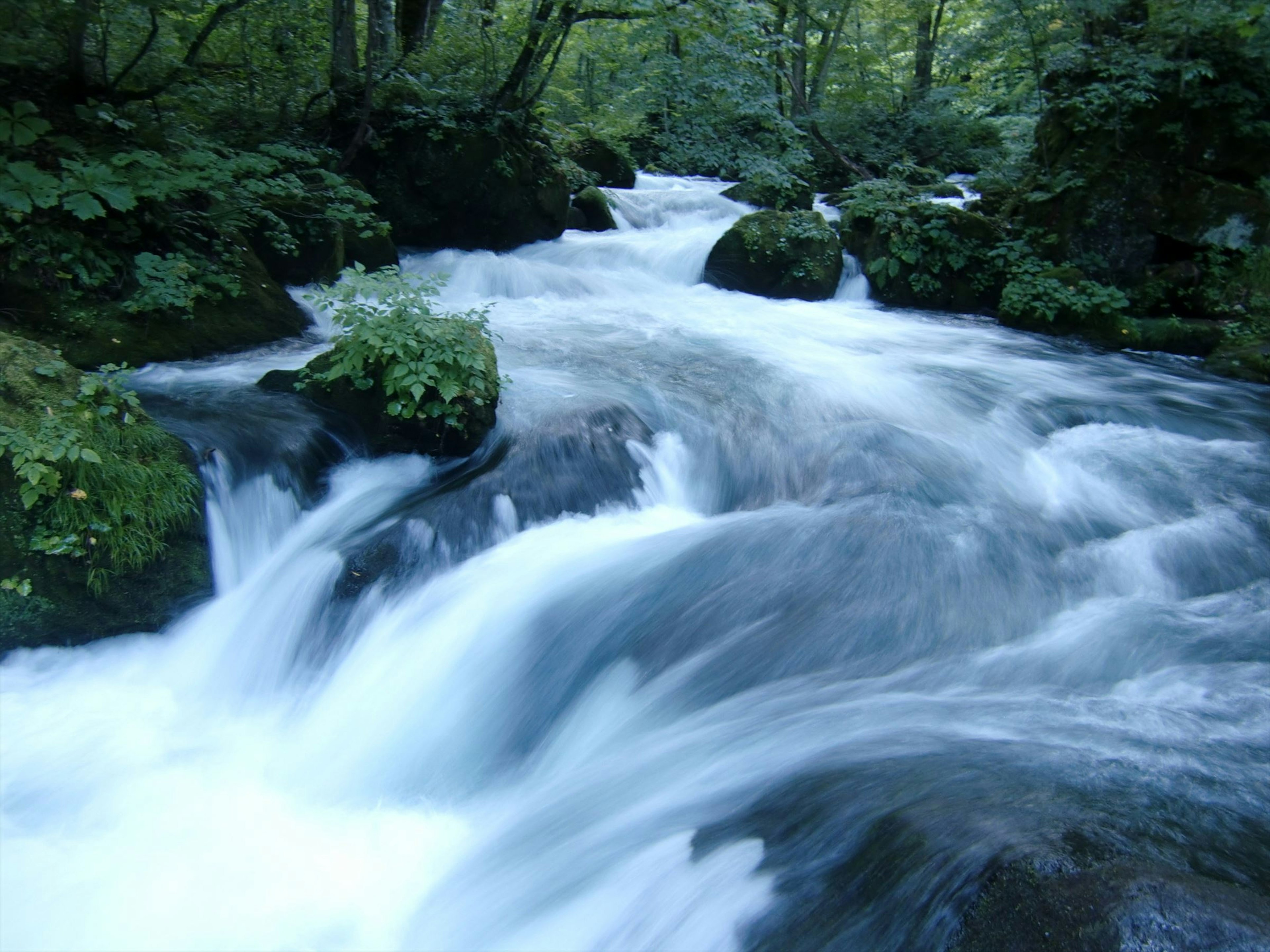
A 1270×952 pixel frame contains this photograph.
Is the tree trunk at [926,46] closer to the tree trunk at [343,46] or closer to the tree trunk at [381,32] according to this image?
the tree trunk at [381,32]

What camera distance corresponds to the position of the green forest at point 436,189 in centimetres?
430

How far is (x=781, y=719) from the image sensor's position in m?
3.43

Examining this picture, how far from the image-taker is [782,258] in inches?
396

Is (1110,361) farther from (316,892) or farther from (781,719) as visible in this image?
(316,892)

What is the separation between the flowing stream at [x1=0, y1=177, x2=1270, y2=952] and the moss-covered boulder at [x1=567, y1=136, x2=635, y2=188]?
8.67 meters

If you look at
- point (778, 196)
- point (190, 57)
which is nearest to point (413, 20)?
point (190, 57)

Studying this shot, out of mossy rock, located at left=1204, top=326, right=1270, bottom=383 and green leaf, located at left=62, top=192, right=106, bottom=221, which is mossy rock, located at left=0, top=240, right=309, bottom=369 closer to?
green leaf, located at left=62, top=192, right=106, bottom=221

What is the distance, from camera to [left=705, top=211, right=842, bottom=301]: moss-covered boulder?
33.0 feet

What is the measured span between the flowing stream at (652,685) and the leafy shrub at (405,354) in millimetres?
394

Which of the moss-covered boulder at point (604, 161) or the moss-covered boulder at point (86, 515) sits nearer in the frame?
the moss-covered boulder at point (86, 515)

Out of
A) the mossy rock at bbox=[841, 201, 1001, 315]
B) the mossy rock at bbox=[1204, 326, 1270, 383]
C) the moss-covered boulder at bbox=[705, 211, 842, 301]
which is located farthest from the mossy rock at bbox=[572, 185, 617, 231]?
the mossy rock at bbox=[1204, 326, 1270, 383]

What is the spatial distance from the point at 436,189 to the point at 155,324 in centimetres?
442

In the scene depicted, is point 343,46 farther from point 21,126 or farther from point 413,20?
point 21,126

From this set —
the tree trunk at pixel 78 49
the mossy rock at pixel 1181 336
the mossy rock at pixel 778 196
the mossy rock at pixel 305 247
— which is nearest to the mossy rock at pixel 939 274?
the mossy rock at pixel 1181 336
